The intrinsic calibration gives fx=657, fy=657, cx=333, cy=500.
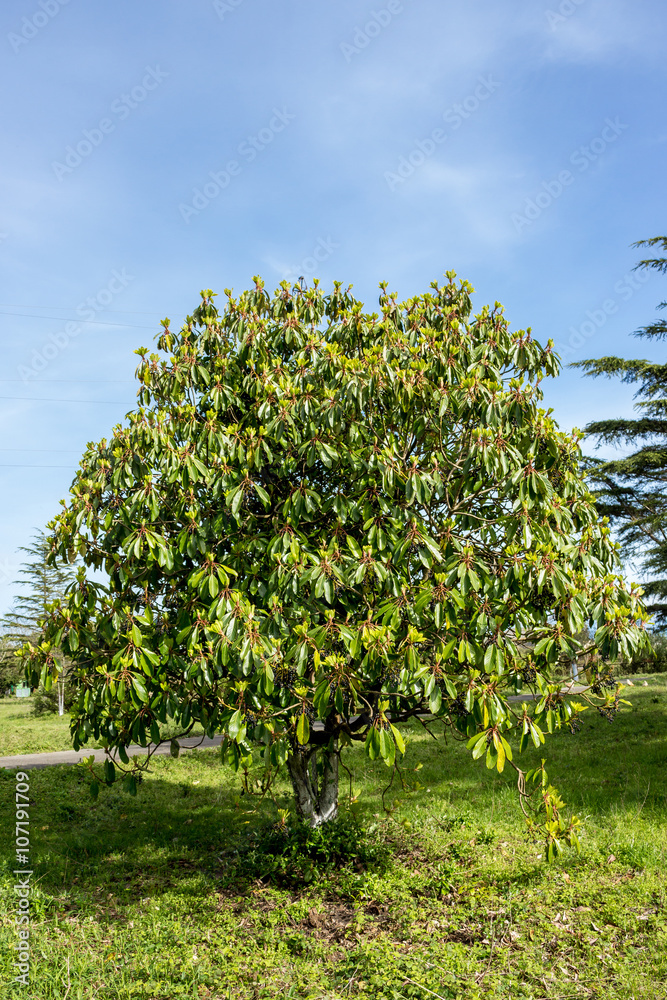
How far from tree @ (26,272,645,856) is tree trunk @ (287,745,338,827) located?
0.25 metres

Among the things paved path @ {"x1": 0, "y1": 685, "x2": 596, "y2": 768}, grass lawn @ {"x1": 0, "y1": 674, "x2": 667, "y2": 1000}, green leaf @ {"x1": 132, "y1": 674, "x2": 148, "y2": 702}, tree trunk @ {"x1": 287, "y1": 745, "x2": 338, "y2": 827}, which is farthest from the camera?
paved path @ {"x1": 0, "y1": 685, "x2": 596, "y2": 768}

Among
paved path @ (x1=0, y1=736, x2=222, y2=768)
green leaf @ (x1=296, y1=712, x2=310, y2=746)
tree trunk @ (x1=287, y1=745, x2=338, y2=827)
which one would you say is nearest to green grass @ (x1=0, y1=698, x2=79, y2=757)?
paved path @ (x1=0, y1=736, x2=222, y2=768)

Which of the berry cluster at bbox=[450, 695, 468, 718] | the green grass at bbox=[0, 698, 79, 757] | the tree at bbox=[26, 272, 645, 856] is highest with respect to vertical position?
the tree at bbox=[26, 272, 645, 856]

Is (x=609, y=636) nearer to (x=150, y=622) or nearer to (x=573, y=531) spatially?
(x=573, y=531)

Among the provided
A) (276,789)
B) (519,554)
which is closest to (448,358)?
(519,554)

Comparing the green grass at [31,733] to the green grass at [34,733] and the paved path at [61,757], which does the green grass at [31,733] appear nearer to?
the green grass at [34,733]

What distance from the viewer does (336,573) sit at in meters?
5.82

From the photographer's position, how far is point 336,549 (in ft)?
19.7

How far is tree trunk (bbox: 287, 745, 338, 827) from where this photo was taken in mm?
7867

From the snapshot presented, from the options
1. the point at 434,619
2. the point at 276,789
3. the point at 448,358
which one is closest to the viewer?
the point at 434,619

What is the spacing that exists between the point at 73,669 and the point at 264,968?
10.6 feet

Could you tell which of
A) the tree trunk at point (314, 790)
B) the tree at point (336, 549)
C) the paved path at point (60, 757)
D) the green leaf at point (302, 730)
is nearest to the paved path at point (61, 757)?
the paved path at point (60, 757)

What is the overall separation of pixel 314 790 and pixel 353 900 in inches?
54.3

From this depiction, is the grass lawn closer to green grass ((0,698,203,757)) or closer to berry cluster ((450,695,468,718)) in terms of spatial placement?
berry cluster ((450,695,468,718))
